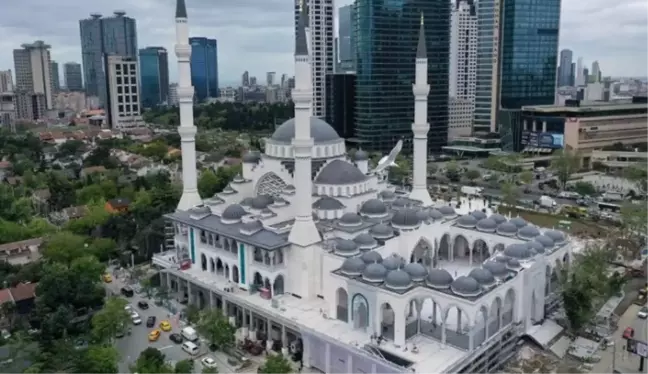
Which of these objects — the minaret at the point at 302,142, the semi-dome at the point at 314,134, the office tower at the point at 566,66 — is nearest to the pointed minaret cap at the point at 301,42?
the minaret at the point at 302,142

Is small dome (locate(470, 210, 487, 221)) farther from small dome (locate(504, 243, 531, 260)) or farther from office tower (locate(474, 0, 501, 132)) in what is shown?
office tower (locate(474, 0, 501, 132))

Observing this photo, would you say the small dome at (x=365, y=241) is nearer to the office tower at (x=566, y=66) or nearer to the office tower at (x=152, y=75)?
the office tower at (x=152, y=75)

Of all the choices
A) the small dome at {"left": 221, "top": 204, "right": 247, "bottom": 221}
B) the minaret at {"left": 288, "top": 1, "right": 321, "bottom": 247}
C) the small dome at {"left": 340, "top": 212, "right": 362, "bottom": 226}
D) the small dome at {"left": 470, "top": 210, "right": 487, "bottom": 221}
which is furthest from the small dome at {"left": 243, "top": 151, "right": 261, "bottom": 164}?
the small dome at {"left": 470, "top": 210, "right": 487, "bottom": 221}

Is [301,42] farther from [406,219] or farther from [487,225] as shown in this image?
[487,225]

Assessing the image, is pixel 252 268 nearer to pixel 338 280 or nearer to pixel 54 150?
pixel 338 280

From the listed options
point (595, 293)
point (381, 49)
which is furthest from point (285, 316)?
point (381, 49)

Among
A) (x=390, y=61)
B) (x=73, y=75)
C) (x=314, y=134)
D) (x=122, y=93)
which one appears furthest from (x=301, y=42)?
(x=73, y=75)
